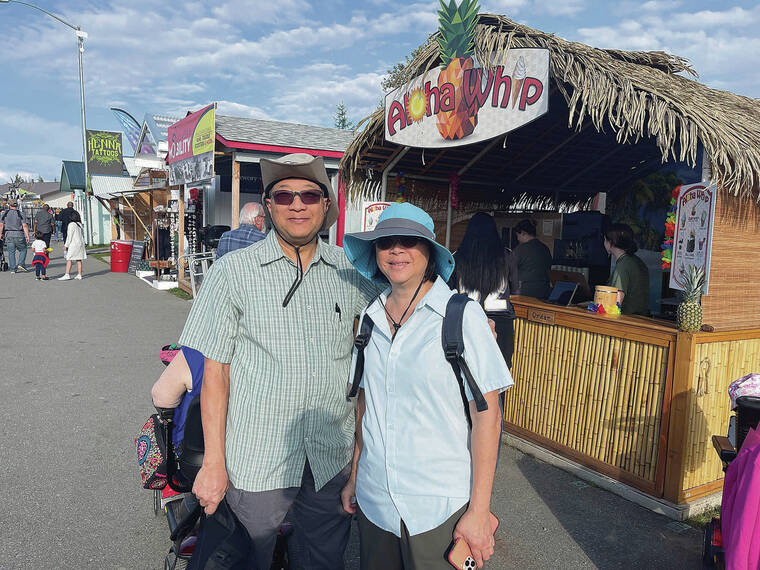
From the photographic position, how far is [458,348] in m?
1.68

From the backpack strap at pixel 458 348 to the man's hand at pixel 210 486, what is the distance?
0.92 m

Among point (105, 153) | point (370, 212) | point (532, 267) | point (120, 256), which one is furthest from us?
point (105, 153)

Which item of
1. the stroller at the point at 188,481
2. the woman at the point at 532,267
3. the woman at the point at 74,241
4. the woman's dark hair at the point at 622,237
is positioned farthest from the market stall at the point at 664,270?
the woman at the point at 74,241

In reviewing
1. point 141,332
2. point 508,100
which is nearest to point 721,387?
point 508,100

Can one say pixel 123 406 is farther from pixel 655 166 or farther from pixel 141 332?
pixel 655 166

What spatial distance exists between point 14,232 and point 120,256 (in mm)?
2824

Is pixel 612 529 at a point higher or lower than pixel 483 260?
lower

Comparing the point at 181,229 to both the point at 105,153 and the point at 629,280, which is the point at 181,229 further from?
the point at 105,153

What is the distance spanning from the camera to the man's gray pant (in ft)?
6.53

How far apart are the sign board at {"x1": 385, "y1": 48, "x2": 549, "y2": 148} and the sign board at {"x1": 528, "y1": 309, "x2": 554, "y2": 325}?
154 cm

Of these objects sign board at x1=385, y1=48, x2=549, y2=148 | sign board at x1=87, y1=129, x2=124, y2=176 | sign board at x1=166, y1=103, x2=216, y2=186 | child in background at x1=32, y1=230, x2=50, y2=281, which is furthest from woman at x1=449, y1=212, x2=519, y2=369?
sign board at x1=87, y1=129, x2=124, y2=176

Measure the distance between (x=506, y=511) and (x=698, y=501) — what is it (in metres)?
1.29

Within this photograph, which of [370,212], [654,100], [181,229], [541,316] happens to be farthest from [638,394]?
[181,229]

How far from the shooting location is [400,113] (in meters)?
5.62
